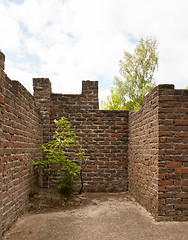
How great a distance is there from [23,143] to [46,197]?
4.31 feet

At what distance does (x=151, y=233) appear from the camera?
2.79 metres

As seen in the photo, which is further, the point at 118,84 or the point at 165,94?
the point at 118,84

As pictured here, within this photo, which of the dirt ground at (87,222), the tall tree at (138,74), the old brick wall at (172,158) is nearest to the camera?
the dirt ground at (87,222)

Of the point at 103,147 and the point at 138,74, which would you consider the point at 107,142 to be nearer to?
the point at 103,147

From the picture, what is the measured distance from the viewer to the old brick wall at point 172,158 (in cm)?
325

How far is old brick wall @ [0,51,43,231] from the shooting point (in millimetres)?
2801

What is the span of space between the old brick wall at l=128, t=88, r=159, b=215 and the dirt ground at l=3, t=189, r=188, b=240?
0.94ft

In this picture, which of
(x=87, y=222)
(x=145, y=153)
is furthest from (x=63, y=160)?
(x=145, y=153)

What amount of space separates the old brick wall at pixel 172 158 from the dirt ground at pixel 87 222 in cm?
23

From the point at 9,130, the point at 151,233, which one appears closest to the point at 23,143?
the point at 9,130

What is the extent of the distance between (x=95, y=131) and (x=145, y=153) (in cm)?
171

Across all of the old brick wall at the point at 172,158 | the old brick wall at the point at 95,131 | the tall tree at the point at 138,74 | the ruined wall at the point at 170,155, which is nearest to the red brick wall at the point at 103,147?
the old brick wall at the point at 95,131

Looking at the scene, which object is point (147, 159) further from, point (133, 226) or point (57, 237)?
point (57, 237)

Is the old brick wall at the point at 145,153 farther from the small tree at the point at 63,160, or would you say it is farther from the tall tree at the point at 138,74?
the tall tree at the point at 138,74
